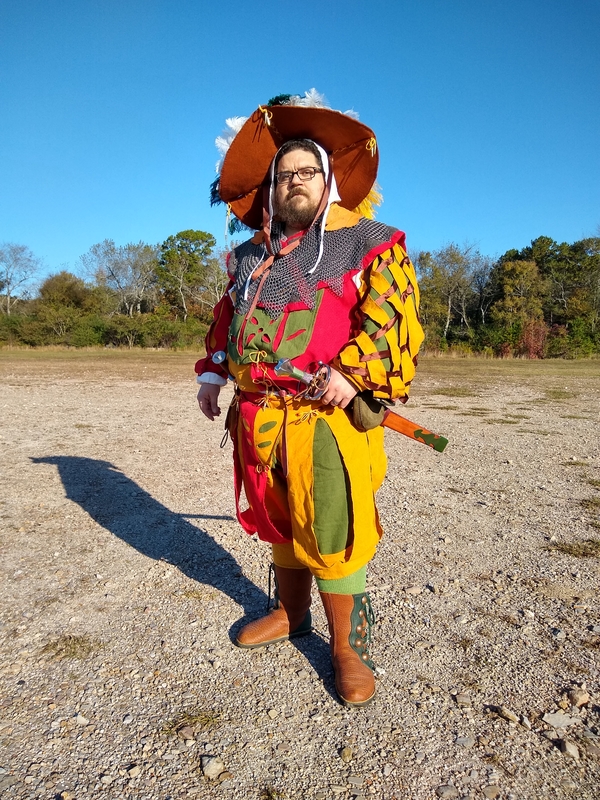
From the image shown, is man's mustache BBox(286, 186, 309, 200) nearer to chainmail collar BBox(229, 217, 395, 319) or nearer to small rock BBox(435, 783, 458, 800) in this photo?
chainmail collar BBox(229, 217, 395, 319)

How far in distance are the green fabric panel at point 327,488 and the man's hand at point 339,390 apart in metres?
0.11

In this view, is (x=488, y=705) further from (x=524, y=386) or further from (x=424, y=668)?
(x=524, y=386)

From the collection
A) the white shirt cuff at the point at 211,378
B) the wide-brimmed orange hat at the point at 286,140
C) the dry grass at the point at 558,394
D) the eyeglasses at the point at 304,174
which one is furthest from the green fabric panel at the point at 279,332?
the dry grass at the point at 558,394

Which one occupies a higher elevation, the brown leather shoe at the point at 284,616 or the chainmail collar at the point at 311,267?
the chainmail collar at the point at 311,267

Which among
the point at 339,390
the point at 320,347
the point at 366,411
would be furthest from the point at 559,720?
the point at 320,347

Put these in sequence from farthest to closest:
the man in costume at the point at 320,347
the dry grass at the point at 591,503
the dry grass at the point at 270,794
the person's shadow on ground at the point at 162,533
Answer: the dry grass at the point at 591,503 → the person's shadow on ground at the point at 162,533 → the man in costume at the point at 320,347 → the dry grass at the point at 270,794

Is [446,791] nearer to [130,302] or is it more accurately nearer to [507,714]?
[507,714]

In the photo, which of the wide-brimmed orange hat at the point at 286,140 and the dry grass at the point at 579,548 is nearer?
the wide-brimmed orange hat at the point at 286,140

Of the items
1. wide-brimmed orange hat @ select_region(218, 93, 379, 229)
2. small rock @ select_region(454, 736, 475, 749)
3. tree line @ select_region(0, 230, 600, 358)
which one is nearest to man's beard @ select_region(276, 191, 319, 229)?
wide-brimmed orange hat @ select_region(218, 93, 379, 229)

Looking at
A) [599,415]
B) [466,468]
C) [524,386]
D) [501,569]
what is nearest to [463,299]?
[524,386]

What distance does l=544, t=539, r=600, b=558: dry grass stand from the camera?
11.3 ft

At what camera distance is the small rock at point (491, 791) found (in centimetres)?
168

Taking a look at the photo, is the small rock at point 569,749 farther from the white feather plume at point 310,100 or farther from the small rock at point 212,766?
the white feather plume at point 310,100

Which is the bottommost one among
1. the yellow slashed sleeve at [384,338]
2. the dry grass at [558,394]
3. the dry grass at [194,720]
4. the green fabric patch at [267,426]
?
the dry grass at [194,720]
